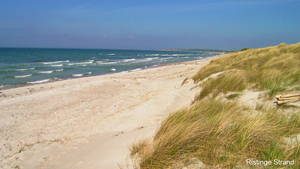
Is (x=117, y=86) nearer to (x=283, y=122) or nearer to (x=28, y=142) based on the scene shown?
(x=28, y=142)

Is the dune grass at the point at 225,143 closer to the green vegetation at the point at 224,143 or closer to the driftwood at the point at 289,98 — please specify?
the green vegetation at the point at 224,143

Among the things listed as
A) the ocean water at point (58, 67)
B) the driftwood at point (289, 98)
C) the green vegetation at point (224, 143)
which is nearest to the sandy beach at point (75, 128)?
the green vegetation at point (224, 143)

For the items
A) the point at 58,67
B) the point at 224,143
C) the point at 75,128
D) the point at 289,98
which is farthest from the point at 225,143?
the point at 58,67

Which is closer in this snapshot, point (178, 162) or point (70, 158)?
point (178, 162)

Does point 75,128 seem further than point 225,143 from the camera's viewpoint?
Yes

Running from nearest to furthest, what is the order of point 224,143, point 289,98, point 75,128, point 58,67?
point 224,143 < point 289,98 < point 75,128 < point 58,67

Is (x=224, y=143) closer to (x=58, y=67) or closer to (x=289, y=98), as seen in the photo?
(x=289, y=98)

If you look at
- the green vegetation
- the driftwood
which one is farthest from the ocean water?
the driftwood

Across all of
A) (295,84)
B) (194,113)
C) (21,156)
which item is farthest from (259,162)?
(21,156)

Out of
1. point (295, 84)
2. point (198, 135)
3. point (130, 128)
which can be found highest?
point (295, 84)

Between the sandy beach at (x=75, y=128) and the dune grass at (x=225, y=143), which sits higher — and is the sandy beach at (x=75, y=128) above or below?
below

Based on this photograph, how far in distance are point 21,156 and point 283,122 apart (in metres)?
5.35

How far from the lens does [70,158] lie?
3.79 metres

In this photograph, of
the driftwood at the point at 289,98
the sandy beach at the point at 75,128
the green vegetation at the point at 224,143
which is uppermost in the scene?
the driftwood at the point at 289,98
